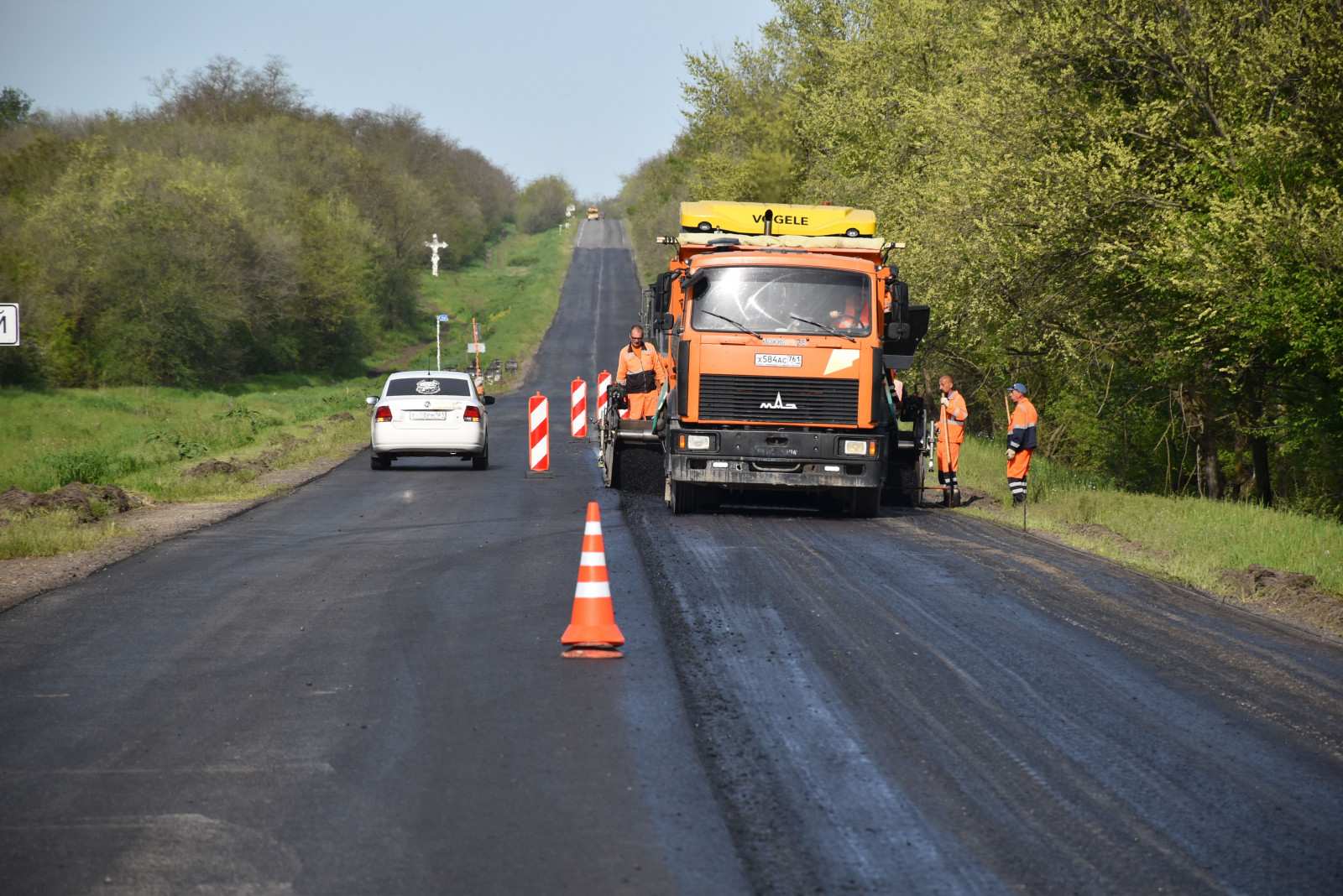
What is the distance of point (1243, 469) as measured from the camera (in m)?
34.6

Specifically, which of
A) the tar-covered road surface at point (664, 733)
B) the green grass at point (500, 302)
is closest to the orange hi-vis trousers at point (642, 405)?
the tar-covered road surface at point (664, 733)

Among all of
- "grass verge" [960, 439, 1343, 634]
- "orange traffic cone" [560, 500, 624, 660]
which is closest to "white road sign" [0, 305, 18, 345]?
"orange traffic cone" [560, 500, 624, 660]

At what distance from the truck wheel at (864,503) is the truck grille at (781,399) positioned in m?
1.08

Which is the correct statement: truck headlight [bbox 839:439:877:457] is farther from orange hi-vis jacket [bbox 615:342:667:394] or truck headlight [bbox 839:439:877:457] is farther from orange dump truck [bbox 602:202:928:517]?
orange hi-vis jacket [bbox 615:342:667:394]

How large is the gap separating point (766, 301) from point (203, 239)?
167 ft

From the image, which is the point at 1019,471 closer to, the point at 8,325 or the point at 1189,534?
the point at 1189,534

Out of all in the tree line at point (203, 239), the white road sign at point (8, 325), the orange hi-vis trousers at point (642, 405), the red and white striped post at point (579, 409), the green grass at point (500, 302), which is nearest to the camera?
the white road sign at point (8, 325)

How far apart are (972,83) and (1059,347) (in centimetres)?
676

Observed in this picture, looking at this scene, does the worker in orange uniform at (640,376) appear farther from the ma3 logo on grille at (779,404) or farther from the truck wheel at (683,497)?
the ma3 logo on grille at (779,404)

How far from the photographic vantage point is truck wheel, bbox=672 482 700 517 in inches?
689

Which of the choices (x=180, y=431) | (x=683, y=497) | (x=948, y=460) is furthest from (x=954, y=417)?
(x=180, y=431)

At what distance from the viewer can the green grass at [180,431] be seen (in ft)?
68.6

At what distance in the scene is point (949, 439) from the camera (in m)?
20.1

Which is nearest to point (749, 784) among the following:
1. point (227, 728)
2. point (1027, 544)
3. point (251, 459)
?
point (227, 728)
